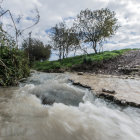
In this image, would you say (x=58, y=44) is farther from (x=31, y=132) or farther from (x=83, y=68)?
(x=31, y=132)

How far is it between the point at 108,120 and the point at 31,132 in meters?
1.76

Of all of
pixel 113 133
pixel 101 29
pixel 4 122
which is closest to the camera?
pixel 113 133

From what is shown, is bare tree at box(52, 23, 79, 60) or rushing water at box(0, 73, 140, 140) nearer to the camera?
rushing water at box(0, 73, 140, 140)

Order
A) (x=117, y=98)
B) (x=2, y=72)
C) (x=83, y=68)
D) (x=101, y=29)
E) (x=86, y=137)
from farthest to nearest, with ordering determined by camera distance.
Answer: (x=101, y=29) → (x=83, y=68) → (x=2, y=72) → (x=117, y=98) → (x=86, y=137)

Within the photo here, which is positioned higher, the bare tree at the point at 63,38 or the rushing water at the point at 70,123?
the bare tree at the point at 63,38

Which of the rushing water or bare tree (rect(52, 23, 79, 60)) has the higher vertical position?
bare tree (rect(52, 23, 79, 60))

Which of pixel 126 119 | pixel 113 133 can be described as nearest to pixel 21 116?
pixel 113 133

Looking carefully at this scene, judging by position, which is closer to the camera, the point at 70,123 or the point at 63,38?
the point at 70,123

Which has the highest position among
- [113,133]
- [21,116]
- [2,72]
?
[2,72]

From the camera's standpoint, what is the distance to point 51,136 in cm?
170

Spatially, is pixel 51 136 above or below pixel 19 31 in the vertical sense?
below

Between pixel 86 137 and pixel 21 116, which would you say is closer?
pixel 86 137

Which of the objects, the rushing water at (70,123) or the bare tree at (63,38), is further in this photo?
the bare tree at (63,38)

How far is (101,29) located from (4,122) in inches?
676
